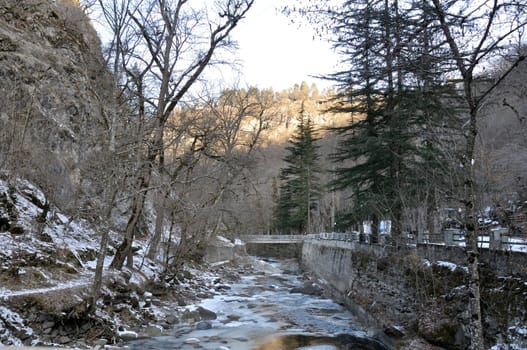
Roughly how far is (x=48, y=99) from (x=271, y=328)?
1316 centimetres

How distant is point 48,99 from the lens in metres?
17.0

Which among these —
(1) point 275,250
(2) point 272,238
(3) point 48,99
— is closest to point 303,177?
(2) point 272,238

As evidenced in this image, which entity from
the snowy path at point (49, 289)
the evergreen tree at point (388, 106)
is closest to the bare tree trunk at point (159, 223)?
the snowy path at point (49, 289)

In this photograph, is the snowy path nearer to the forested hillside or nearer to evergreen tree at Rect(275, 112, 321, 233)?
the forested hillside

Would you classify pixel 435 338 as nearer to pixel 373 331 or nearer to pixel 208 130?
pixel 373 331

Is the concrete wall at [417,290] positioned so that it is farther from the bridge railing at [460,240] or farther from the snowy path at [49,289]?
the snowy path at [49,289]

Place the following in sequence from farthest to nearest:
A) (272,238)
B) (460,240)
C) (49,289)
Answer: (272,238), (460,240), (49,289)

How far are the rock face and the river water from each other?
599cm

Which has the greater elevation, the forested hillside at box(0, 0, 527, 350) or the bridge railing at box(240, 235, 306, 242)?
the forested hillside at box(0, 0, 527, 350)

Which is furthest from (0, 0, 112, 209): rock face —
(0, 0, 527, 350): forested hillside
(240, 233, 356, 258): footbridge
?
(240, 233, 356, 258): footbridge

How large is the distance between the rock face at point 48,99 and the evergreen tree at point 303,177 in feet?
101

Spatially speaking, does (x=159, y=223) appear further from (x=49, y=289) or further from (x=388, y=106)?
(x=388, y=106)

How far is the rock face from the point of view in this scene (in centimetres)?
1159

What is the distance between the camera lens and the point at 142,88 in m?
14.7
